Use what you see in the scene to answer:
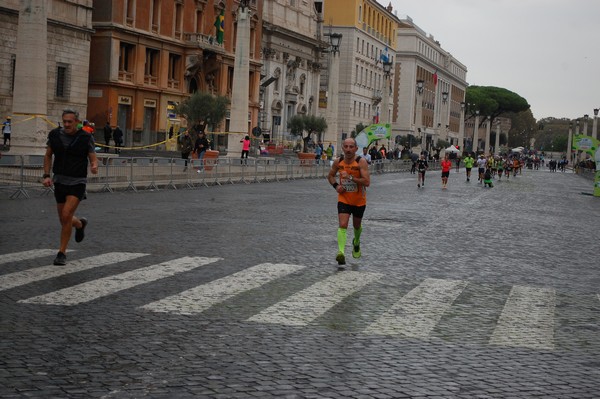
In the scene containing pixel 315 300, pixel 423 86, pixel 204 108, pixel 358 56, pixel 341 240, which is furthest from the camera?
pixel 423 86

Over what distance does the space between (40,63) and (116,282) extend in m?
18.3

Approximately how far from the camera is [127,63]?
173 ft

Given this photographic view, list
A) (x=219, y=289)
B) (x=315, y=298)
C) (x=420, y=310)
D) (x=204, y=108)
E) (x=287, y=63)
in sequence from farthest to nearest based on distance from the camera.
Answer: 1. (x=287, y=63)
2. (x=204, y=108)
3. (x=219, y=289)
4. (x=315, y=298)
5. (x=420, y=310)

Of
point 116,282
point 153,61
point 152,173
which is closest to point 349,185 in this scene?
point 116,282

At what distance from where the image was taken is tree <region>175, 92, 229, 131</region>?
5200 cm

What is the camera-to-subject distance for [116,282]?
9961 millimetres

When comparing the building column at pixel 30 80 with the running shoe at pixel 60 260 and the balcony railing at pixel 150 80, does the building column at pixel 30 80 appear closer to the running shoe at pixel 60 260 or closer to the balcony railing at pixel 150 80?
the running shoe at pixel 60 260

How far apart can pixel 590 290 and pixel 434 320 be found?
10.9 ft

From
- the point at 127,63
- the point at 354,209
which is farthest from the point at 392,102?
the point at 354,209

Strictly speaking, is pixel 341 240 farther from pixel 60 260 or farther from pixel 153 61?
pixel 153 61

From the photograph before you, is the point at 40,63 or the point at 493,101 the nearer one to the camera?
the point at 40,63

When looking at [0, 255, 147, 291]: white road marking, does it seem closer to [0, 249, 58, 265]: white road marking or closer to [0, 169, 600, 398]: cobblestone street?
[0, 169, 600, 398]: cobblestone street

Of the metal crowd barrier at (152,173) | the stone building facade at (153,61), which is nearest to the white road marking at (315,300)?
the metal crowd barrier at (152,173)

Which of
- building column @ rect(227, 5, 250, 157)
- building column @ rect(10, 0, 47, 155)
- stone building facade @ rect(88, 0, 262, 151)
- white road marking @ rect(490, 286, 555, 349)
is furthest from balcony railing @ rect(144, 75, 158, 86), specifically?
white road marking @ rect(490, 286, 555, 349)
